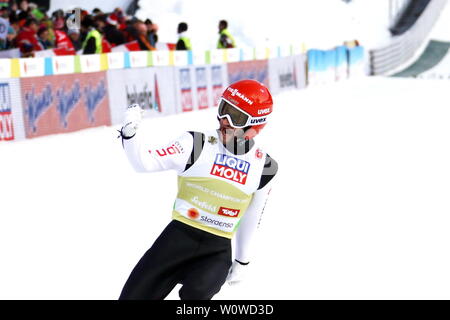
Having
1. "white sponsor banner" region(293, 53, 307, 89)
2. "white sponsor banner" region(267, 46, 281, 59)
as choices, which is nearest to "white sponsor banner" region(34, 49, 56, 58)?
"white sponsor banner" region(267, 46, 281, 59)

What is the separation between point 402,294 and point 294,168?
4.42 meters

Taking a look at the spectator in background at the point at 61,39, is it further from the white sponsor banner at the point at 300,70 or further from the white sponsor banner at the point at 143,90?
the white sponsor banner at the point at 300,70

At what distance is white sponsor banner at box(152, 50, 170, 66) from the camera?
47.0 feet

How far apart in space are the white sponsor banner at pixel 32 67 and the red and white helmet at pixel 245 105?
8283 mm

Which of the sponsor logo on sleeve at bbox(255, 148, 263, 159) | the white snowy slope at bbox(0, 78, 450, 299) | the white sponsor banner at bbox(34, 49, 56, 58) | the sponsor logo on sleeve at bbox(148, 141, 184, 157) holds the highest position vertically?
the white sponsor banner at bbox(34, 49, 56, 58)

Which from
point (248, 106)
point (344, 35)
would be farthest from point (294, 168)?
point (344, 35)

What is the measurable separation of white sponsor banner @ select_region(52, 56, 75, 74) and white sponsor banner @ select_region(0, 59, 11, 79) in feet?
3.27

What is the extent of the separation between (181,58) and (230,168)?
11.7m

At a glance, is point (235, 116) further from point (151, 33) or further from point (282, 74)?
point (282, 74)

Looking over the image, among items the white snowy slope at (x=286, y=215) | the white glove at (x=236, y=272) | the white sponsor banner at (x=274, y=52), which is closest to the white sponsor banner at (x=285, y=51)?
the white sponsor banner at (x=274, y=52)

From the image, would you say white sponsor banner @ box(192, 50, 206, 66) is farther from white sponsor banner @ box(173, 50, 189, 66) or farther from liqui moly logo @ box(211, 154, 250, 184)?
liqui moly logo @ box(211, 154, 250, 184)
